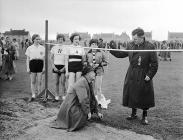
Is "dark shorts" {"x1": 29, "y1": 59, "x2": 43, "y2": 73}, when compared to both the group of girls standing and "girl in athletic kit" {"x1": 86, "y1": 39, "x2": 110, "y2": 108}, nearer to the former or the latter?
the group of girls standing

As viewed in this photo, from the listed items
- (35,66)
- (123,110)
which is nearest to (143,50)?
(123,110)

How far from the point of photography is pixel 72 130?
18.2 ft

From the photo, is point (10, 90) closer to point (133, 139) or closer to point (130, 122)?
point (130, 122)

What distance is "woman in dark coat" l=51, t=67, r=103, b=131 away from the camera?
569 cm

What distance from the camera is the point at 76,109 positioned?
229 inches

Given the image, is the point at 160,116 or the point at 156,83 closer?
the point at 160,116

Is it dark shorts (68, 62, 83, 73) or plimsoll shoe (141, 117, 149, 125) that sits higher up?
dark shorts (68, 62, 83, 73)

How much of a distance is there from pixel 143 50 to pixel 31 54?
10.4 ft

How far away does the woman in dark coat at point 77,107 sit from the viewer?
18.7ft

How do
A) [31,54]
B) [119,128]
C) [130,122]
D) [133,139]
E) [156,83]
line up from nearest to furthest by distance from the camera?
1. [133,139]
2. [119,128]
3. [130,122]
4. [31,54]
5. [156,83]

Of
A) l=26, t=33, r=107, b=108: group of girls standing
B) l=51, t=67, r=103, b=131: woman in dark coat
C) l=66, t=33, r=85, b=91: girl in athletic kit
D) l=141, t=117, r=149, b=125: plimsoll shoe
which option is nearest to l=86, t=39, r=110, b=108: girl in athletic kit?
l=26, t=33, r=107, b=108: group of girls standing

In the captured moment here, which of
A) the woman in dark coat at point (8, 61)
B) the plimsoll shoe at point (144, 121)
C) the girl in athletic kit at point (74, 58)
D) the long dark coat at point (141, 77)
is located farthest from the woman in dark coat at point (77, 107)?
the woman in dark coat at point (8, 61)

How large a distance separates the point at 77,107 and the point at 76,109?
1.9 inches

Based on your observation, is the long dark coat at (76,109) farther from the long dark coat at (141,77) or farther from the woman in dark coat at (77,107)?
Result: the long dark coat at (141,77)
